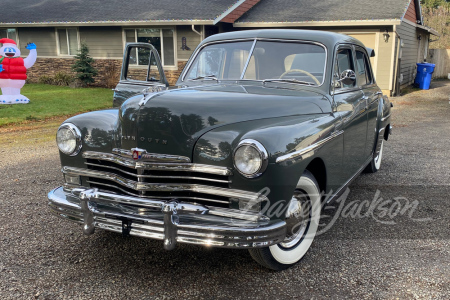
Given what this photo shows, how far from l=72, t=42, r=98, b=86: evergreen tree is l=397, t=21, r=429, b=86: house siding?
1231 centimetres

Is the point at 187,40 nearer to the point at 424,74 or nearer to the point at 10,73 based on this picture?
the point at 10,73

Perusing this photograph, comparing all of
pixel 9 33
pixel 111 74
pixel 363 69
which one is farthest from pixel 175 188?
pixel 9 33

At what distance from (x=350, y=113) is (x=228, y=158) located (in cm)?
175

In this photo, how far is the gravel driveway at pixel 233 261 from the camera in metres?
2.77

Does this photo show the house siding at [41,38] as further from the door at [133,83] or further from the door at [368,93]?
the door at [368,93]

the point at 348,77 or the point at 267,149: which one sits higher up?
the point at 348,77

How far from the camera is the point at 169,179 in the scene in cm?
273

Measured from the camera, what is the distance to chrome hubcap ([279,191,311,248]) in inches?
117

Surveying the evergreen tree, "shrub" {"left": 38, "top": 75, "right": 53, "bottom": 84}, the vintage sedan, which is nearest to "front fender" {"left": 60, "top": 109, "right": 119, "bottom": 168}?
the vintage sedan

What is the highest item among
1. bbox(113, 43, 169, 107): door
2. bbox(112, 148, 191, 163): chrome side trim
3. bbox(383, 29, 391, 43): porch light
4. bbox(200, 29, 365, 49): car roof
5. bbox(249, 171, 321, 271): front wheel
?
bbox(383, 29, 391, 43): porch light

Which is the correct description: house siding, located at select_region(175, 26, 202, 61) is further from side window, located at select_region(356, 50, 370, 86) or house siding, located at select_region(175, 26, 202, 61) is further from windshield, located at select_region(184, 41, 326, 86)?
windshield, located at select_region(184, 41, 326, 86)

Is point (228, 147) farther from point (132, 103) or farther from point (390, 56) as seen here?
point (390, 56)

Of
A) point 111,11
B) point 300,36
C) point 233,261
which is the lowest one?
point 233,261

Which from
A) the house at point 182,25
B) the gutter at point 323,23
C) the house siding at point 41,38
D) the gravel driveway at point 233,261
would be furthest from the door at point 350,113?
the house siding at point 41,38
